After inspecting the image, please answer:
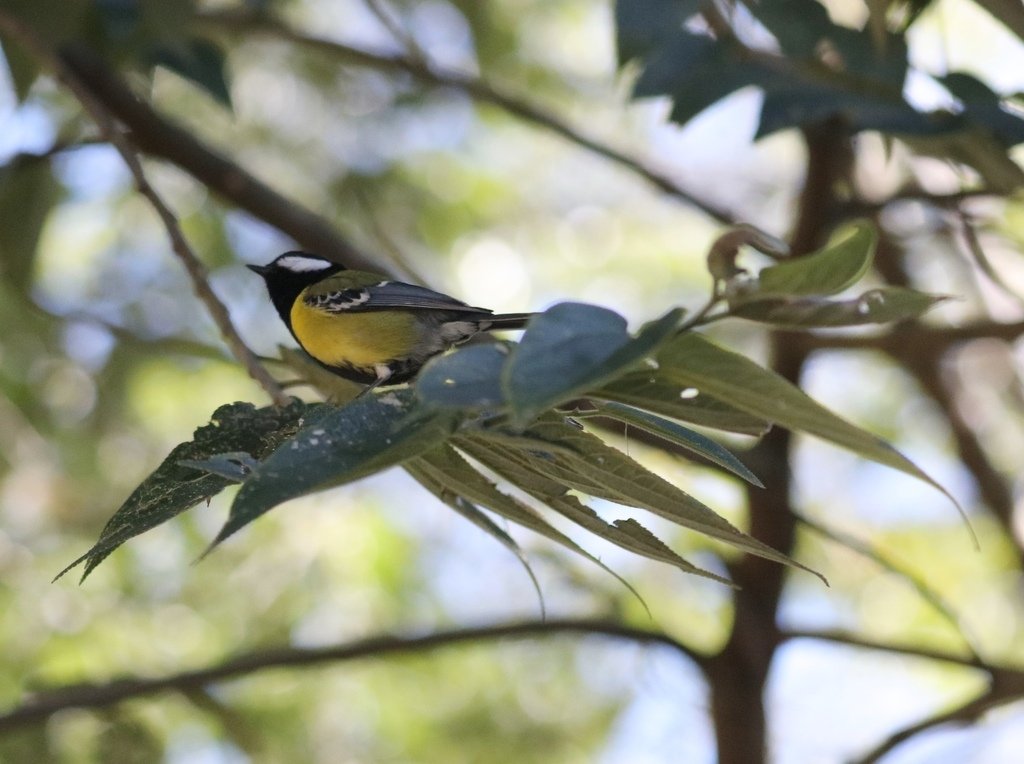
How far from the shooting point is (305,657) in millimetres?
2541

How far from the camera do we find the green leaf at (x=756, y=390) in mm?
1016

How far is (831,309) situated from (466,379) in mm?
367

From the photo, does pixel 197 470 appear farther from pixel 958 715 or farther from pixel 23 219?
pixel 23 219

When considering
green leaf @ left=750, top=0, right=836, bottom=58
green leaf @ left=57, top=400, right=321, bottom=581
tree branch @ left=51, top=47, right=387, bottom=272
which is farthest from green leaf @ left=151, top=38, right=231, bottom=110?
green leaf @ left=57, top=400, right=321, bottom=581

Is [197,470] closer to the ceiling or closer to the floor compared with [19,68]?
closer to the floor

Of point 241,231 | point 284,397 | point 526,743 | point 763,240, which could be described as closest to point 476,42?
point 241,231

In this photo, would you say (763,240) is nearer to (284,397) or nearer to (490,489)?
(490,489)

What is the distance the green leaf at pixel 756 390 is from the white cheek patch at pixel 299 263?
8.18 ft

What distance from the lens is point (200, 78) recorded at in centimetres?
272

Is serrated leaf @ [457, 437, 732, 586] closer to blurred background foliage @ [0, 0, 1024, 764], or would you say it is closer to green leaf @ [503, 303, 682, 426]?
green leaf @ [503, 303, 682, 426]

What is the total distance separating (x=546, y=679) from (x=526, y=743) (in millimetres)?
322

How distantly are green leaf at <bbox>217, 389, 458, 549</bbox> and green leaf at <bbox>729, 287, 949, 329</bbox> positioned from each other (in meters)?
0.31

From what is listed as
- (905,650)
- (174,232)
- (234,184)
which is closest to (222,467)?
(174,232)

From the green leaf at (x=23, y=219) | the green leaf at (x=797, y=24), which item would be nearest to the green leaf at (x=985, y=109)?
the green leaf at (x=797, y=24)
